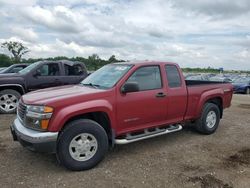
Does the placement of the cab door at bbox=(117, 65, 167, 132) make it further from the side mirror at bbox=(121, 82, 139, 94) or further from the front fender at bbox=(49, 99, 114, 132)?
the front fender at bbox=(49, 99, 114, 132)

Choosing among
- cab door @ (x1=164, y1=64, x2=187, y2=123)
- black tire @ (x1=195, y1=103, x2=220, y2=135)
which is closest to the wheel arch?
cab door @ (x1=164, y1=64, x2=187, y2=123)

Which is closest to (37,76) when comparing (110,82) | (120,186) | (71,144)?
(110,82)

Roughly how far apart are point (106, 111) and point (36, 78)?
18.1 ft

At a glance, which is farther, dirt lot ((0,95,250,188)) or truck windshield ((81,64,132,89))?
truck windshield ((81,64,132,89))

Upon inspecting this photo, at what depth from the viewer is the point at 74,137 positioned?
468 centimetres

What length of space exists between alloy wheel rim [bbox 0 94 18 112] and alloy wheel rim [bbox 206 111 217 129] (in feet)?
19.1

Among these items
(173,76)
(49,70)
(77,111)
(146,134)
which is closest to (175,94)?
(173,76)

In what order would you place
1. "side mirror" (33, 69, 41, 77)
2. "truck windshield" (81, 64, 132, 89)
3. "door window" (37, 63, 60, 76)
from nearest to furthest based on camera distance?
"truck windshield" (81, 64, 132, 89)
"side mirror" (33, 69, 41, 77)
"door window" (37, 63, 60, 76)

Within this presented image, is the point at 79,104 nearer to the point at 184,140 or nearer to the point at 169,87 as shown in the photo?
the point at 169,87

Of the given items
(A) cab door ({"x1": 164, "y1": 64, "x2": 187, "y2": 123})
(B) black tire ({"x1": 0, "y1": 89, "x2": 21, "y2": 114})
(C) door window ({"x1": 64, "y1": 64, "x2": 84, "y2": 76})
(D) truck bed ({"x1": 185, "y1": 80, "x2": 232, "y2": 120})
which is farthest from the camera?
(C) door window ({"x1": 64, "y1": 64, "x2": 84, "y2": 76})

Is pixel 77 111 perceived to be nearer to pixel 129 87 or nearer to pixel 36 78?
pixel 129 87

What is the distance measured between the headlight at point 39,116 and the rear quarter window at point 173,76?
267cm

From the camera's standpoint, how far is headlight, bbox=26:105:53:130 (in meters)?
4.48

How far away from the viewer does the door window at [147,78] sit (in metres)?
5.65
